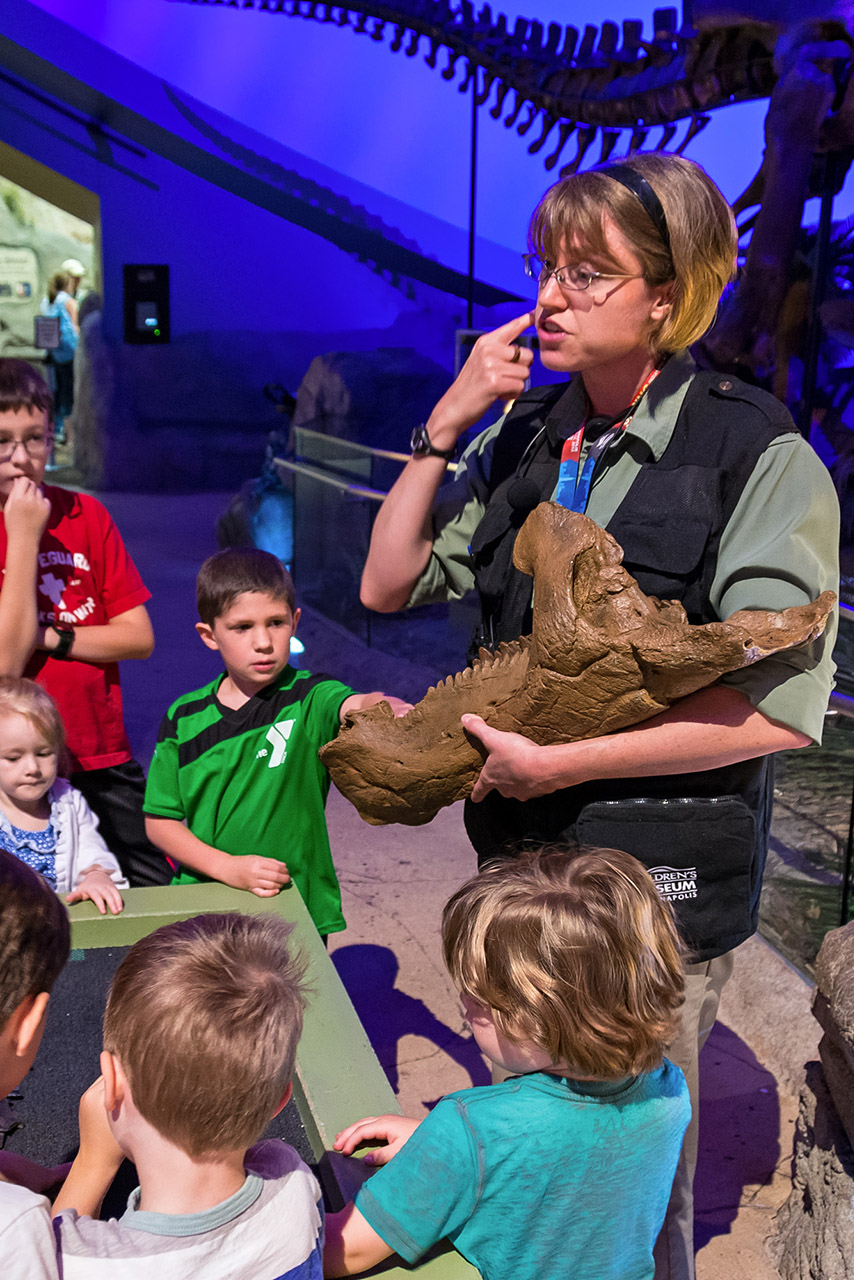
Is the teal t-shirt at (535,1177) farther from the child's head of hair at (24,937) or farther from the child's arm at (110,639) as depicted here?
the child's arm at (110,639)

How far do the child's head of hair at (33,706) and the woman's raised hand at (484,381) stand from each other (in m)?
1.05

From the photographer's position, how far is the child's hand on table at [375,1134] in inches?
63.0

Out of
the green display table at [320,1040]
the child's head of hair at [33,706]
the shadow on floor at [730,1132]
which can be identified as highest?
the child's head of hair at [33,706]

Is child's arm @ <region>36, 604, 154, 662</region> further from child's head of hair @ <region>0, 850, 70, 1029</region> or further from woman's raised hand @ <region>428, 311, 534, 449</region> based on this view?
child's head of hair @ <region>0, 850, 70, 1029</region>

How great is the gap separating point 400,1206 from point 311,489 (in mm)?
5994

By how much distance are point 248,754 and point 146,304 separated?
31.1ft

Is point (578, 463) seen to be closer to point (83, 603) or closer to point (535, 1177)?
point (535, 1177)

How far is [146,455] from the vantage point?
12141 mm

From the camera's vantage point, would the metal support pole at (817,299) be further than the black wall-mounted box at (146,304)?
No

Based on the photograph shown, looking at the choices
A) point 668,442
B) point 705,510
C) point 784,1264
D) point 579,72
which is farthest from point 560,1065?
point 579,72

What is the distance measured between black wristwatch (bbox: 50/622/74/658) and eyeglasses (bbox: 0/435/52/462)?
386mm

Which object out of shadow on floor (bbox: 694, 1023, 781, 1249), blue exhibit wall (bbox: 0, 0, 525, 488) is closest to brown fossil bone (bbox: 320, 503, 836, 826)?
shadow on floor (bbox: 694, 1023, 781, 1249)

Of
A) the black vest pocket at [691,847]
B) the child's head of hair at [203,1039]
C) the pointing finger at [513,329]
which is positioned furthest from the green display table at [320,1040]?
the pointing finger at [513,329]

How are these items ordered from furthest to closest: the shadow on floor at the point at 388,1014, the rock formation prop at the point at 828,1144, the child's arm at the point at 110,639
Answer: the shadow on floor at the point at 388,1014, the child's arm at the point at 110,639, the rock formation prop at the point at 828,1144
